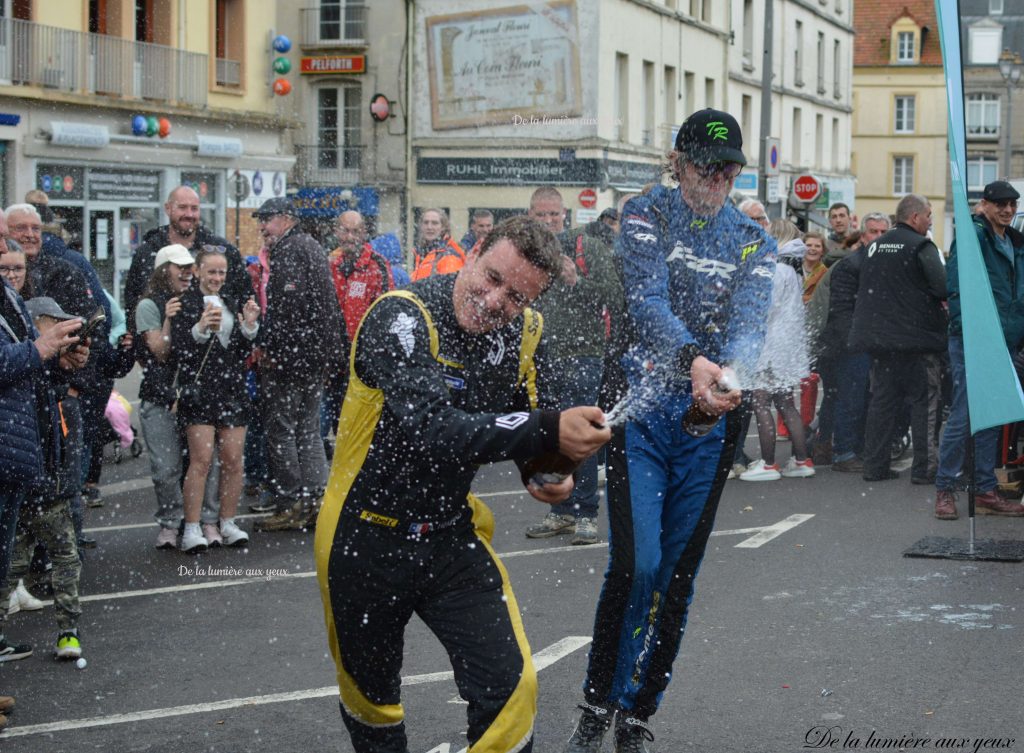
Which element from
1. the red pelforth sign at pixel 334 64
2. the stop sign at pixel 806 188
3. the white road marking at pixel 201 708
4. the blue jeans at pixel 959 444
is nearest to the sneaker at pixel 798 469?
the blue jeans at pixel 959 444

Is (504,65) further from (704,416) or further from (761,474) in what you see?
(704,416)

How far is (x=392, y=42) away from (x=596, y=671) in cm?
Answer: 3784

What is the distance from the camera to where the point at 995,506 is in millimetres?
10242

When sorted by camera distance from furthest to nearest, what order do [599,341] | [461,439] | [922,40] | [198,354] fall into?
[922,40] → [599,341] → [198,354] → [461,439]

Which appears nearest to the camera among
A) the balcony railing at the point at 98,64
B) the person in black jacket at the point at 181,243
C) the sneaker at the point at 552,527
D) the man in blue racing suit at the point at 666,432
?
the man in blue racing suit at the point at 666,432

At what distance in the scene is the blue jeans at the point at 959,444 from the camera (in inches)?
396

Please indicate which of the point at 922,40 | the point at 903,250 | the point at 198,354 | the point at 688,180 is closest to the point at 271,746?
the point at 688,180

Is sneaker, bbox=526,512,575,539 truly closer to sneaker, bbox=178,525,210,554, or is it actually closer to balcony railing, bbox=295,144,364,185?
sneaker, bbox=178,525,210,554

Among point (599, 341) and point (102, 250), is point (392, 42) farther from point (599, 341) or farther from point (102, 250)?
point (599, 341)

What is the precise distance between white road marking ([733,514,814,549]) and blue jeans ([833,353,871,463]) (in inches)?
104

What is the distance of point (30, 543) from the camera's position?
7.40 m

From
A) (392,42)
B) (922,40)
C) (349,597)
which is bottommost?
(349,597)

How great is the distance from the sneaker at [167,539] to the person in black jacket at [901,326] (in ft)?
18.6

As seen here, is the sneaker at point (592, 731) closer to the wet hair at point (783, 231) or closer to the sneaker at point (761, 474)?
the sneaker at point (761, 474)
